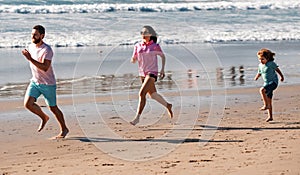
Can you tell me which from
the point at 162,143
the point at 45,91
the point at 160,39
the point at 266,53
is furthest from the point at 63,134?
the point at 160,39

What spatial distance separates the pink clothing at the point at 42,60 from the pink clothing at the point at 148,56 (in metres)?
1.37

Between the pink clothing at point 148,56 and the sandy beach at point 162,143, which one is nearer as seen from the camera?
the sandy beach at point 162,143

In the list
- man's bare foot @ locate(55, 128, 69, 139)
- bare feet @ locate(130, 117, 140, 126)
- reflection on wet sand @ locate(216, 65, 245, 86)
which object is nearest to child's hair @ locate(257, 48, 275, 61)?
bare feet @ locate(130, 117, 140, 126)

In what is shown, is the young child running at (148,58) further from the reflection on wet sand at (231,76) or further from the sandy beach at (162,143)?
the reflection on wet sand at (231,76)

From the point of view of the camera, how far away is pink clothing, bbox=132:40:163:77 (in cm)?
929

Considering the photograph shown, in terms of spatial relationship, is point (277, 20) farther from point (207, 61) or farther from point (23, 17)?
point (207, 61)

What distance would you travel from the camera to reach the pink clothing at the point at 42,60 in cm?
851

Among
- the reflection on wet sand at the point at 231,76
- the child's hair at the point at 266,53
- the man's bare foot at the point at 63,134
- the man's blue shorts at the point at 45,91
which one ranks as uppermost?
the child's hair at the point at 266,53

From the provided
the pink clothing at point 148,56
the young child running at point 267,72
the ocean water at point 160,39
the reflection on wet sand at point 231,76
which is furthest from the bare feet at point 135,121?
the reflection on wet sand at point 231,76

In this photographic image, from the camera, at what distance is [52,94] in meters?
8.66

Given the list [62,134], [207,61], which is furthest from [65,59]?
[62,134]

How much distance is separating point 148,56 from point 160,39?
1588cm

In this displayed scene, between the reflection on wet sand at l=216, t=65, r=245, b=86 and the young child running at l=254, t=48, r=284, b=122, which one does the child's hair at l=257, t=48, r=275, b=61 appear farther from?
the reflection on wet sand at l=216, t=65, r=245, b=86

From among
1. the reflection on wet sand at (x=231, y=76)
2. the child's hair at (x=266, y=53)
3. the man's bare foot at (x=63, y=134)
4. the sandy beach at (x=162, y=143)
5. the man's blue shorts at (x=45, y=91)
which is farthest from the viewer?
the reflection on wet sand at (x=231, y=76)
